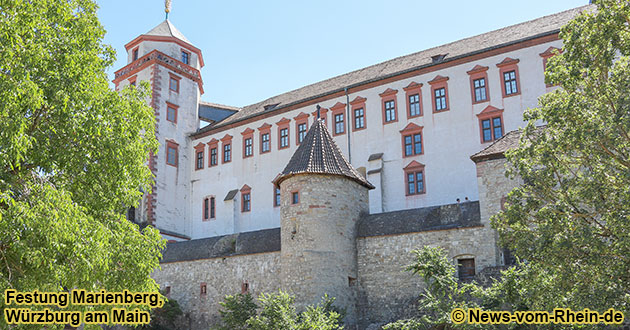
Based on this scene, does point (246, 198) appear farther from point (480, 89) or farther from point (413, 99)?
point (480, 89)

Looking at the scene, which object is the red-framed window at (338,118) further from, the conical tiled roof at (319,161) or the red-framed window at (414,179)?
the conical tiled roof at (319,161)

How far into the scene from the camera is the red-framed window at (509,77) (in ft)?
90.9

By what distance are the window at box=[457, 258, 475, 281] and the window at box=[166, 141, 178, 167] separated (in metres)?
21.7

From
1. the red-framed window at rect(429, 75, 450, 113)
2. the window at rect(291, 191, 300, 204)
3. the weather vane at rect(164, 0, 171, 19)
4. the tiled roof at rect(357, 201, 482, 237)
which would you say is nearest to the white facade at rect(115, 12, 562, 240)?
the red-framed window at rect(429, 75, 450, 113)

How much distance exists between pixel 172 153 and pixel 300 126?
873cm

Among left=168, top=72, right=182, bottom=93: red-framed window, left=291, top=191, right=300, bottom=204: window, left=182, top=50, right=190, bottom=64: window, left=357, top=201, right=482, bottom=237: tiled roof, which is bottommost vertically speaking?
left=357, top=201, right=482, bottom=237: tiled roof

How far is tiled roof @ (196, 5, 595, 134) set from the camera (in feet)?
94.3

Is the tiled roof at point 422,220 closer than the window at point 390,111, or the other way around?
the tiled roof at point 422,220

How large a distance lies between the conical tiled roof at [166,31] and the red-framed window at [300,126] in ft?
35.7

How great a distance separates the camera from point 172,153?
124 feet

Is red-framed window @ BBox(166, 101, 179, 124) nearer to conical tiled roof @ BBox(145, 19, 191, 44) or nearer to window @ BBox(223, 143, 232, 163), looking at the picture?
window @ BBox(223, 143, 232, 163)

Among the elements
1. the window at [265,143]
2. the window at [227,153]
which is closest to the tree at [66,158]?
the window at [265,143]

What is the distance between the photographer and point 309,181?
22.3m

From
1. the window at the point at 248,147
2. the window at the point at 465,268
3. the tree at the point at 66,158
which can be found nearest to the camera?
the tree at the point at 66,158
